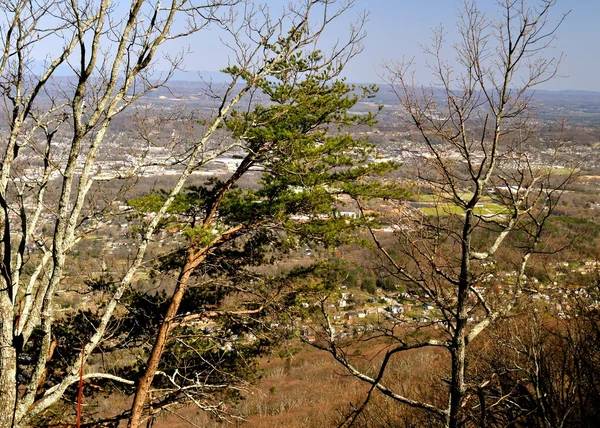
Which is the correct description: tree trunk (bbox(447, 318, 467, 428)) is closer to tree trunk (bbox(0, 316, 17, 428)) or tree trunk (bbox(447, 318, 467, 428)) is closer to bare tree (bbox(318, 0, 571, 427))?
bare tree (bbox(318, 0, 571, 427))

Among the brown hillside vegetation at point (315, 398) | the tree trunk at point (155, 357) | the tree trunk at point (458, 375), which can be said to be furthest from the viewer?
the brown hillside vegetation at point (315, 398)

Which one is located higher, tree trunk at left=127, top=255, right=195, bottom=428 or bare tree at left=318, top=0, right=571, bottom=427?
bare tree at left=318, top=0, right=571, bottom=427

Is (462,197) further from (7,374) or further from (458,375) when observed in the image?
(7,374)

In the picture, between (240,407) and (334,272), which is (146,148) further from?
(240,407)

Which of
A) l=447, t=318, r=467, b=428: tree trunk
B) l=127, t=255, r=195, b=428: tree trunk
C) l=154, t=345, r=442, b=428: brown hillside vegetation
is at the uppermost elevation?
l=447, t=318, r=467, b=428: tree trunk

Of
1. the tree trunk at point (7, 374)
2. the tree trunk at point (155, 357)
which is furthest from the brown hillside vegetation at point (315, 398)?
the tree trunk at point (7, 374)

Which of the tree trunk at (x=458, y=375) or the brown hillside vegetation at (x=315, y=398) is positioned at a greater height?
the tree trunk at (x=458, y=375)

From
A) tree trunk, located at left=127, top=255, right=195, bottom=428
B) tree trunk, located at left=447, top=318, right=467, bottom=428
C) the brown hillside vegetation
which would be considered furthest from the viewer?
the brown hillside vegetation

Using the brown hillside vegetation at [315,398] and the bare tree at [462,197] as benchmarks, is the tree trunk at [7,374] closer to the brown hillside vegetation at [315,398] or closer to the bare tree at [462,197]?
the bare tree at [462,197]

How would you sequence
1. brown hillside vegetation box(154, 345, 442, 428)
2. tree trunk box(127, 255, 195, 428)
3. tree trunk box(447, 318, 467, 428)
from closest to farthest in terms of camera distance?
tree trunk box(447, 318, 467, 428), tree trunk box(127, 255, 195, 428), brown hillside vegetation box(154, 345, 442, 428)

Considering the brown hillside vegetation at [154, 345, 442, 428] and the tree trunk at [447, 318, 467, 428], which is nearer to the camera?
the tree trunk at [447, 318, 467, 428]

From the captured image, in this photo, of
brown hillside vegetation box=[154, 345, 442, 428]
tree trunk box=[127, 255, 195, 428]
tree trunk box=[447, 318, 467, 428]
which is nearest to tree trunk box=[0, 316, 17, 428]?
tree trunk box=[127, 255, 195, 428]
